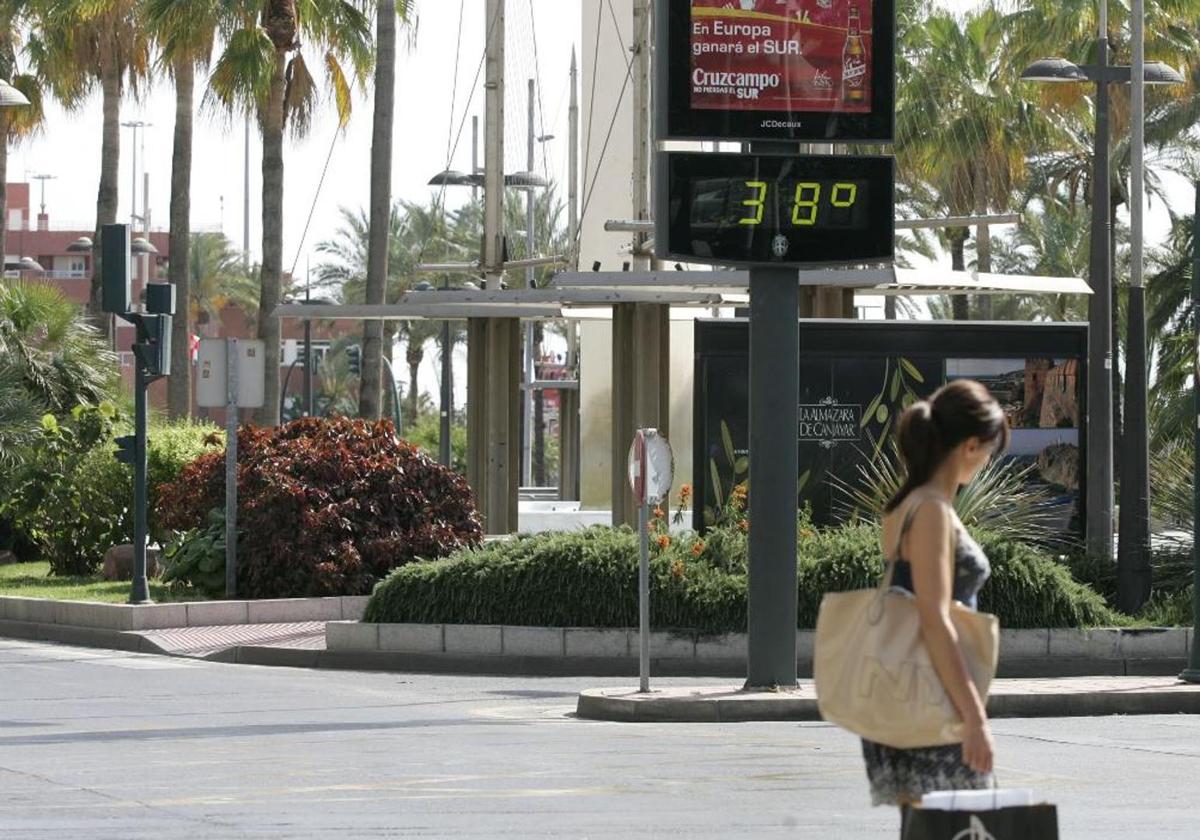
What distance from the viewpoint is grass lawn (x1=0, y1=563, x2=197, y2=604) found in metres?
24.5

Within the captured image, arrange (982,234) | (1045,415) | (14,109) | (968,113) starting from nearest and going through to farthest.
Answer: (1045,415)
(14,109)
(982,234)
(968,113)

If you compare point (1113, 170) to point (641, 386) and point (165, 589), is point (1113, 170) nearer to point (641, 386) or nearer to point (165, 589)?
point (641, 386)

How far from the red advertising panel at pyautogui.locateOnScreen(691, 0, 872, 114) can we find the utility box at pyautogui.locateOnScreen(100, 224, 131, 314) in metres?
10.1

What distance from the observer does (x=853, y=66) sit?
15.3 metres

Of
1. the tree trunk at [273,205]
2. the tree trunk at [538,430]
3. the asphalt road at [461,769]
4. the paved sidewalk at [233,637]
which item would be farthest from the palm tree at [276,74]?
the tree trunk at [538,430]

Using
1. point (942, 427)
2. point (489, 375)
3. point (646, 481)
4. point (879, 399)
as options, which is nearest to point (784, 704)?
point (646, 481)

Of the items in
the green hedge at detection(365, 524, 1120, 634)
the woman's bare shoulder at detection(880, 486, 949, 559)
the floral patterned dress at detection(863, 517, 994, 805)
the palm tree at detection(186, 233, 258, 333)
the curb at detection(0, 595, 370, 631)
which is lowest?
the curb at detection(0, 595, 370, 631)

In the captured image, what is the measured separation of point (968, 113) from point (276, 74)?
17.5 metres

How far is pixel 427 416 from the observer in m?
91.8

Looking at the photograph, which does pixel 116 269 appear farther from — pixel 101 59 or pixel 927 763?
pixel 101 59

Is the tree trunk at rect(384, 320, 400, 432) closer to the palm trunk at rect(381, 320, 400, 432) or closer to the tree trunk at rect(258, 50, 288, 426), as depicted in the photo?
the palm trunk at rect(381, 320, 400, 432)

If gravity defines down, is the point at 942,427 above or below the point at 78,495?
above

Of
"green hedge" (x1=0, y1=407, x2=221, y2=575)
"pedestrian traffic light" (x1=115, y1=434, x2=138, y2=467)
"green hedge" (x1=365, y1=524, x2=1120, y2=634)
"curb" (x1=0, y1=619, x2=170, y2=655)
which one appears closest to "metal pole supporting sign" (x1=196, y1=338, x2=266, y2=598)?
"pedestrian traffic light" (x1=115, y1=434, x2=138, y2=467)

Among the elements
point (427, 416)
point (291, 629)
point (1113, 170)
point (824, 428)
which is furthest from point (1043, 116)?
point (427, 416)
